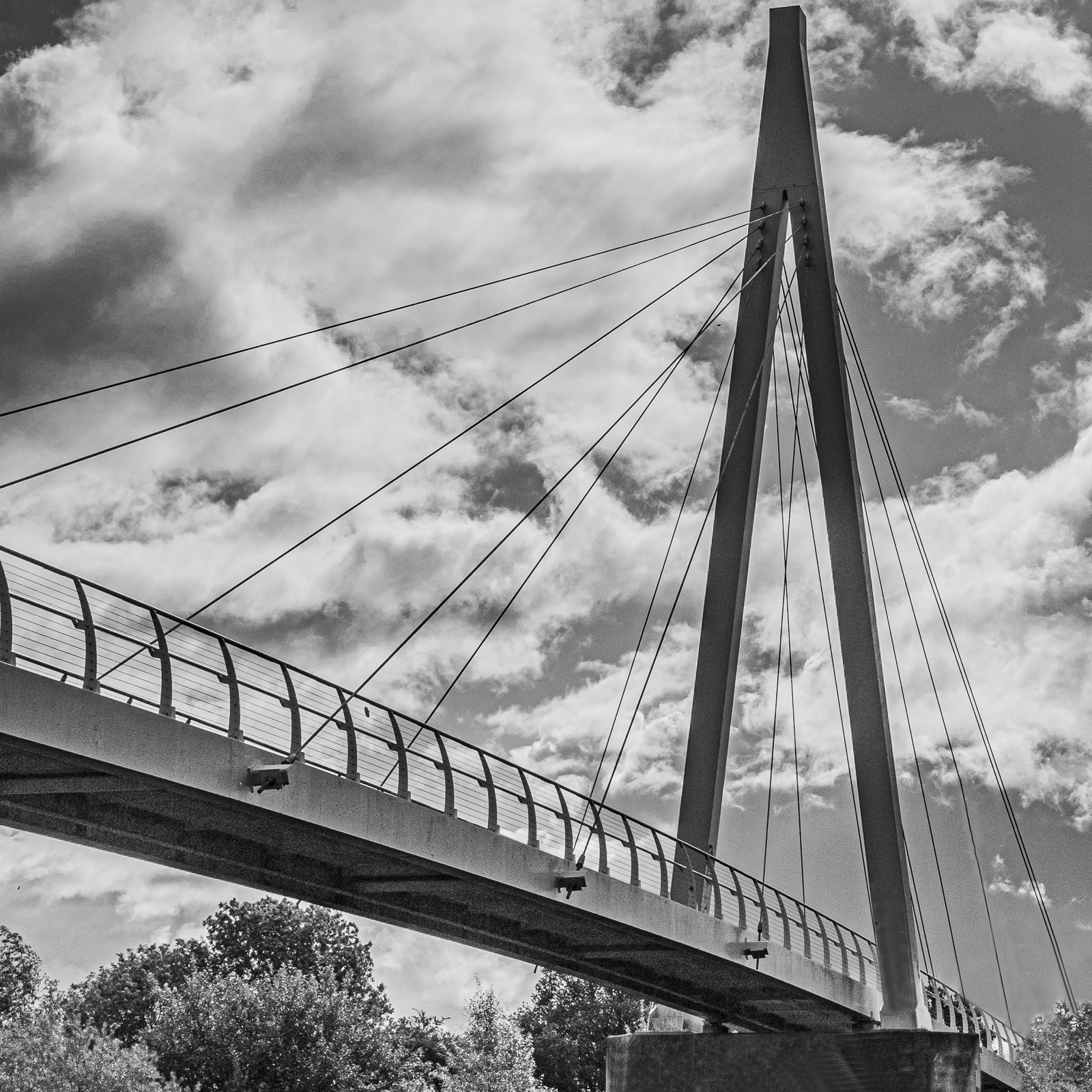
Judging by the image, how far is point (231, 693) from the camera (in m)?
17.0

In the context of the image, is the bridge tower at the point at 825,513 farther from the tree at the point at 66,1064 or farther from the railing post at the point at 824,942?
the tree at the point at 66,1064

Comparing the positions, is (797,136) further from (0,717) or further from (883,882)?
(0,717)

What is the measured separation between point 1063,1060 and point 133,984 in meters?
45.2

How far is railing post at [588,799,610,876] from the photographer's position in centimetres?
2305

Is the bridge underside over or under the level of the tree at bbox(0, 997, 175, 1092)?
under

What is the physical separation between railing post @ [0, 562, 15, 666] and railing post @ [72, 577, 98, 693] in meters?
0.87

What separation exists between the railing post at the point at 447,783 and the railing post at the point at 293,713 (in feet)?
9.32

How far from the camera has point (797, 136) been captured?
35812 millimetres

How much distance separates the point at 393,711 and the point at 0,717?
6.74 meters

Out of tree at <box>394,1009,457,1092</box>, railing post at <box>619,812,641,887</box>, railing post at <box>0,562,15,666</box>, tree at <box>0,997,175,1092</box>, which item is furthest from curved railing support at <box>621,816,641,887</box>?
tree at <box>394,1009,457,1092</box>

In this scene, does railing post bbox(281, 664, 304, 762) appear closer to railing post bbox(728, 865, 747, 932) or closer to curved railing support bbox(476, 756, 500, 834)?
curved railing support bbox(476, 756, 500, 834)

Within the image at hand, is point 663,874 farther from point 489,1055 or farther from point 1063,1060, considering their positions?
point 1063,1060

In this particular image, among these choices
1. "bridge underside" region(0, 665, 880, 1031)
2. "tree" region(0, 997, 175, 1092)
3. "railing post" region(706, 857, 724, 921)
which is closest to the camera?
"bridge underside" region(0, 665, 880, 1031)

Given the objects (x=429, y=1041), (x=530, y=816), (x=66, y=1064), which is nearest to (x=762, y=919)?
(x=530, y=816)
